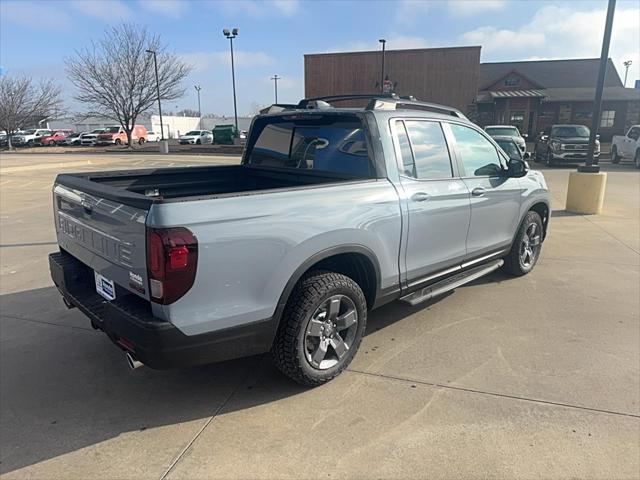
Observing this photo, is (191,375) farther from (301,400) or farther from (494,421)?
(494,421)

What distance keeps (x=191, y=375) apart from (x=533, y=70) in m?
49.3

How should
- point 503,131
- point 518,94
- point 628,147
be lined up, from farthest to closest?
1. point 518,94
2. point 503,131
3. point 628,147

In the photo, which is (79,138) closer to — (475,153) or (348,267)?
(475,153)

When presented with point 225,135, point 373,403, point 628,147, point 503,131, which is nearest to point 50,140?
point 225,135

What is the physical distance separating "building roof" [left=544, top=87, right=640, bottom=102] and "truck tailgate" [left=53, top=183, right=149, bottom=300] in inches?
1634

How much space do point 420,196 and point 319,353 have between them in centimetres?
144

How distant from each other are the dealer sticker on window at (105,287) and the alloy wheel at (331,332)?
121 centimetres

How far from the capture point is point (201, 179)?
14.6 feet

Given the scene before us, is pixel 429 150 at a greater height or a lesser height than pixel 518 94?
lesser

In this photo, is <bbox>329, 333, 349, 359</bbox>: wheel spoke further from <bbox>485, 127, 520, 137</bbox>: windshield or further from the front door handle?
<bbox>485, 127, 520, 137</bbox>: windshield

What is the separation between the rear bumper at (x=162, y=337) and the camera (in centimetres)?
241

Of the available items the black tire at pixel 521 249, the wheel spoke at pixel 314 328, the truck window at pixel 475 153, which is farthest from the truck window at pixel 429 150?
the black tire at pixel 521 249

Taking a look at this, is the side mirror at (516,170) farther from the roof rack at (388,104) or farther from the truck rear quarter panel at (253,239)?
the truck rear quarter panel at (253,239)

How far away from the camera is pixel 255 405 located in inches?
119
